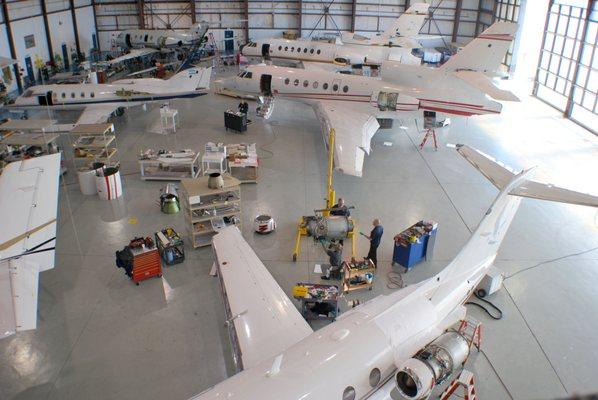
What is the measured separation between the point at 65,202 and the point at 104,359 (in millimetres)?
7937

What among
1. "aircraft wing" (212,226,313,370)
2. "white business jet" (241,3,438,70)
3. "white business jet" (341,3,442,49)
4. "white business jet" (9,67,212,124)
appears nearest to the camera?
"aircraft wing" (212,226,313,370)

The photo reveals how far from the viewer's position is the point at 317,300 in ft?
32.7

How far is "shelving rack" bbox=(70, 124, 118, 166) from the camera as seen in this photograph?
1673 centimetres

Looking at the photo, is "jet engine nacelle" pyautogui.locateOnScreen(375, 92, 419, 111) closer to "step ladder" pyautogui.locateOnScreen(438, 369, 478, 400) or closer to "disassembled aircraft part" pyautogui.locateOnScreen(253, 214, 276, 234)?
"disassembled aircraft part" pyautogui.locateOnScreen(253, 214, 276, 234)

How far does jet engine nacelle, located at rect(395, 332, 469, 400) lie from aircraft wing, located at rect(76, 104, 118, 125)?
56.2 ft

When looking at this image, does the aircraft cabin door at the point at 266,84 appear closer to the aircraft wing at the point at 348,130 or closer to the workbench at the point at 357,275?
the aircraft wing at the point at 348,130

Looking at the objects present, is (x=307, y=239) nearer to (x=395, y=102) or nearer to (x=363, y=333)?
(x=363, y=333)

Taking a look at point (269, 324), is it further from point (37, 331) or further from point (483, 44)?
point (483, 44)

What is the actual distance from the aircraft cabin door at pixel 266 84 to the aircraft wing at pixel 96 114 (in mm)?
6883

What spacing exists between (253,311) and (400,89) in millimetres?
14278

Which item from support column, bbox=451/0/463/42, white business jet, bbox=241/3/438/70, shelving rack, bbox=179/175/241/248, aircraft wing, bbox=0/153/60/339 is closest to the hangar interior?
aircraft wing, bbox=0/153/60/339

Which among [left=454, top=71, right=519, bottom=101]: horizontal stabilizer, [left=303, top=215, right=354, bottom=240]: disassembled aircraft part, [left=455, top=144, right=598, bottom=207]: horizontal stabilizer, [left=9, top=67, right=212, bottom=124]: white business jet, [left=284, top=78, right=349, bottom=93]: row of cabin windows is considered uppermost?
[left=454, top=71, right=519, bottom=101]: horizontal stabilizer

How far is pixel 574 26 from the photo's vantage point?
2594 centimetres

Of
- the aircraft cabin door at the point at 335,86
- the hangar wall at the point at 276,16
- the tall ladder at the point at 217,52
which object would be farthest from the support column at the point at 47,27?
the aircraft cabin door at the point at 335,86
